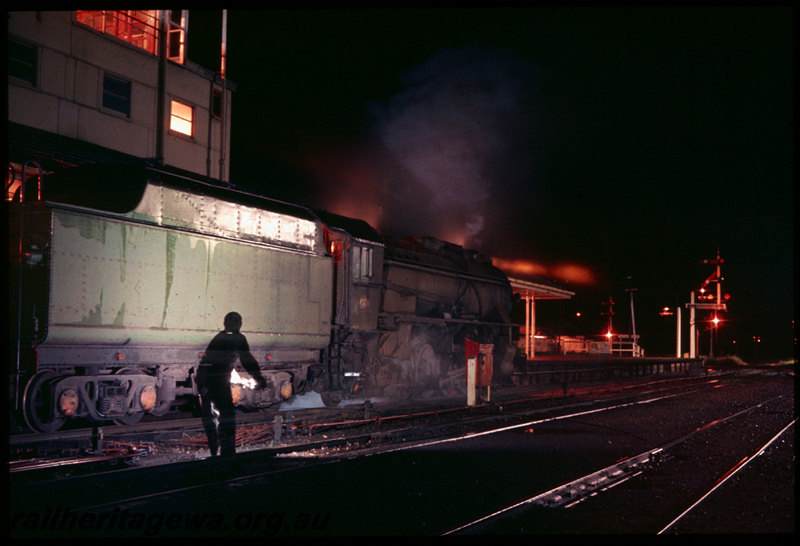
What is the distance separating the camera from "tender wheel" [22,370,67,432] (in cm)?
746

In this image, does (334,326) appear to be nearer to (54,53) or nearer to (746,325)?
(54,53)

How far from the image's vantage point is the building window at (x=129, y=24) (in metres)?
17.6

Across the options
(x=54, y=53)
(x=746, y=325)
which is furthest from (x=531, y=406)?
(x=746, y=325)

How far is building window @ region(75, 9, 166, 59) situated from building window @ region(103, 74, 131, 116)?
1.18 metres

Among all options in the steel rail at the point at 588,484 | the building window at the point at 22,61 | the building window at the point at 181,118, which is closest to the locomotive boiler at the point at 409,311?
the steel rail at the point at 588,484

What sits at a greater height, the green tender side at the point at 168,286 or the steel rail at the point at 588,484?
the green tender side at the point at 168,286

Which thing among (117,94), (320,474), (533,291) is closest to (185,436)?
(320,474)

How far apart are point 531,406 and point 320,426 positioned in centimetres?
634

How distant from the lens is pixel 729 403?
16.9 metres

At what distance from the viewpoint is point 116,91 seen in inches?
692

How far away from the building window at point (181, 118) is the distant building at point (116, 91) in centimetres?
3

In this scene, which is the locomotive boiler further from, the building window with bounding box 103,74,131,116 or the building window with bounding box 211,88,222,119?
the building window with bounding box 211,88,222,119

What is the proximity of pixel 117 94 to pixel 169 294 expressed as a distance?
36.1ft

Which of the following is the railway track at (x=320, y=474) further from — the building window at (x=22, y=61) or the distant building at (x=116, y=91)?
the building window at (x=22, y=61)
